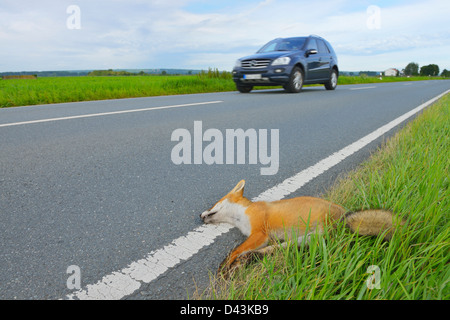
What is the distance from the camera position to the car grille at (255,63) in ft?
36.6

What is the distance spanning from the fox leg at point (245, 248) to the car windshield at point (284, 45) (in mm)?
11407

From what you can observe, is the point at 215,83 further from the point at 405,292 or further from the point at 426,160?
the point at 405,292

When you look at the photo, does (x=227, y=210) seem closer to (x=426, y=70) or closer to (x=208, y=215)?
(x=208, y=215)

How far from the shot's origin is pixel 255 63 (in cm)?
1129

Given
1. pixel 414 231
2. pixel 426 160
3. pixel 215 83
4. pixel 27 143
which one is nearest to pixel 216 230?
pixel 414 231

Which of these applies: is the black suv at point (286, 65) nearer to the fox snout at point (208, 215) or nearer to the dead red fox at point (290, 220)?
the fox snout at point (208, 215)

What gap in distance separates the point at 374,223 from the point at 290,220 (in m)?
0.40

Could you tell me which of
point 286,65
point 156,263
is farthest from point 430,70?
point 156,263

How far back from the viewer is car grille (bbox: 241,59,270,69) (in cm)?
1116

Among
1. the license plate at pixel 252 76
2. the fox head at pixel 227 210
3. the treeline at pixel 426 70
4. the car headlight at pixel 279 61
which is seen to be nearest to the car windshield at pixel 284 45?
the car headlight at pixel 279 61

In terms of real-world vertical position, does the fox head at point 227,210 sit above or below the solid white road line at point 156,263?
above

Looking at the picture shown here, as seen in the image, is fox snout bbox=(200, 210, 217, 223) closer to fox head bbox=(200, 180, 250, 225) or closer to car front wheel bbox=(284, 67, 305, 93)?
fox head bbox=(200, 180, 250, 225)

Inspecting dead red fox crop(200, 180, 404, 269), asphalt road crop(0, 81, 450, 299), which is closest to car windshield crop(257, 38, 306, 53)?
asphalt road crop(0, 81, 450, 299)

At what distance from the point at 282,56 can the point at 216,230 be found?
10.1 m
